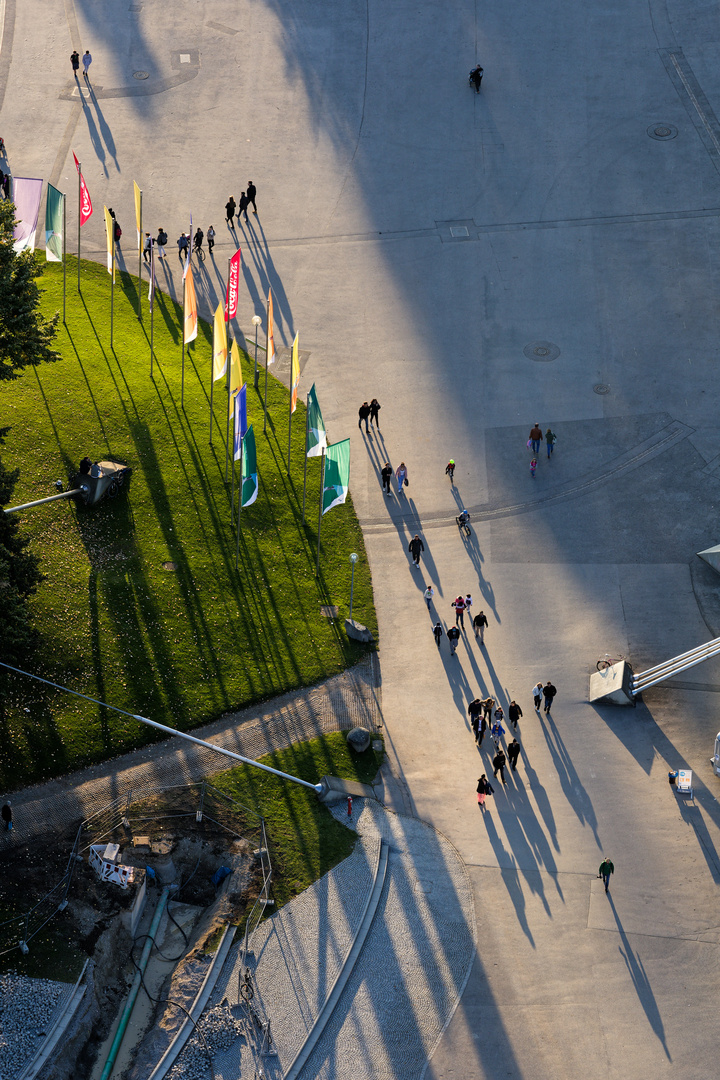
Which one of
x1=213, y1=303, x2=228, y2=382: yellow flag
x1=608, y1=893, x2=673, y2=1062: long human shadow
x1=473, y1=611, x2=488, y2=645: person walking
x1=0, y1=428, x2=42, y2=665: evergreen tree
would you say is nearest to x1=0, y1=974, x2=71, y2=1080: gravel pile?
x1=0, y1=428, x2=42, y2=665: evergreen tree

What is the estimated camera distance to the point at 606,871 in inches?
1435

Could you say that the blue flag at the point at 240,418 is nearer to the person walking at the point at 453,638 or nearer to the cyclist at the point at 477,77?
the person walking at the point at 453,638

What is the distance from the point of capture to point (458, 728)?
136ft

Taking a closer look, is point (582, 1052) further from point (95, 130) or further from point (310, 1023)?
point (95, 130)

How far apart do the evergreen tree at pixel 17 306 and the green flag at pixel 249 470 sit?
7.43 meters

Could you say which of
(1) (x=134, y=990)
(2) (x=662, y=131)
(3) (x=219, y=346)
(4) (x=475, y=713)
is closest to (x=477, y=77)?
(2) (x=662, y=131)

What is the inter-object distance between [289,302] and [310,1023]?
35.5m

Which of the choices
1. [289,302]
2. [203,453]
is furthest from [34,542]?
[289,302]

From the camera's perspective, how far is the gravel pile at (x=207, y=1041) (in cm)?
3219

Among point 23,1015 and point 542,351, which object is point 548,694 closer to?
point 23,1015

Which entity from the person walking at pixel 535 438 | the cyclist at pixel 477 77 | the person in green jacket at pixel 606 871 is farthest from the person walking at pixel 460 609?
the cyclist at pixel 477 77

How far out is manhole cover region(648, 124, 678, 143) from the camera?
67688 mm

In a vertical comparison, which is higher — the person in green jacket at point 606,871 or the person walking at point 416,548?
the person walking at point 416,548

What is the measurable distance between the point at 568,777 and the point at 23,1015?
18.1 metres
